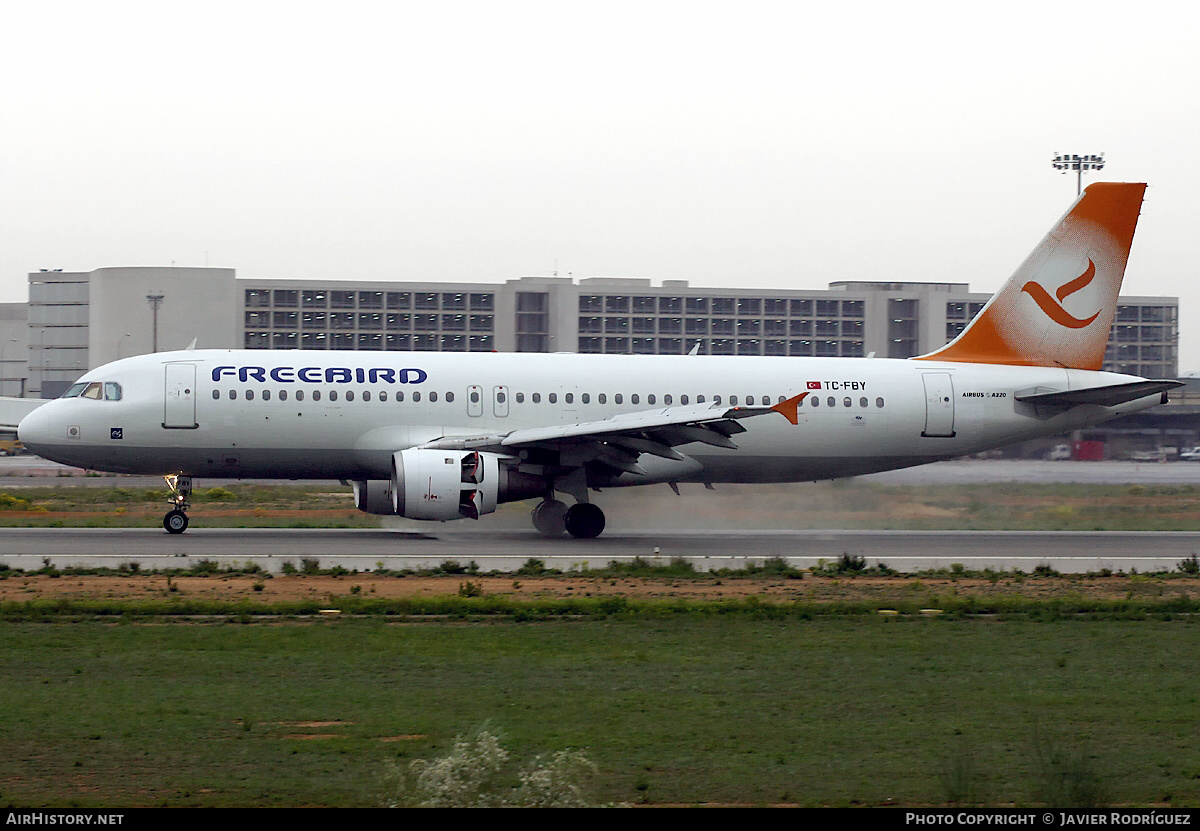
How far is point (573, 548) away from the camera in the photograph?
979 inches

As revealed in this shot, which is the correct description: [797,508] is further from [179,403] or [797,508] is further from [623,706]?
[623,706]

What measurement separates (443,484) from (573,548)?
285cm

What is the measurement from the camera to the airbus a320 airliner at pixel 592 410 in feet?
84.8

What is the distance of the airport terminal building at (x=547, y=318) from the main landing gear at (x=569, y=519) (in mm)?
69093

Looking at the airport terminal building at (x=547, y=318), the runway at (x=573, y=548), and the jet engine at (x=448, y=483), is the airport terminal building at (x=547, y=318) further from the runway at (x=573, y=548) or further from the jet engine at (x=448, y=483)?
the jet engine at (x=448, y=483)

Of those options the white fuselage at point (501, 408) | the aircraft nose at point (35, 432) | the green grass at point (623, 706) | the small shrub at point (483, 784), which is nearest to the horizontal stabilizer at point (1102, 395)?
the white fuselage at point (501, 408)

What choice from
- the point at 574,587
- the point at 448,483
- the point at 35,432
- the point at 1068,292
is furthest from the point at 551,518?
the point at 1068,292

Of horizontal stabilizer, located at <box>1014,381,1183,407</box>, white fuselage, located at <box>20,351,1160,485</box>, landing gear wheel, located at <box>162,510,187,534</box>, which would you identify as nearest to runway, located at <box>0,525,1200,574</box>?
landing gear wheel, located at <box>162,510,187,534</box>

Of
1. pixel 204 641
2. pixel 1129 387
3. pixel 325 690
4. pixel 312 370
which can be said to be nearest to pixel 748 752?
pixel 325 690

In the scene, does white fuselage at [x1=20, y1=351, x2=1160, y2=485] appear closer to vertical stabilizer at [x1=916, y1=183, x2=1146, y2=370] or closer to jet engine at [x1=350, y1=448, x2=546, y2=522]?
vertical stabilizer at [x1=916, y1=183, x2=1146, y2=370]

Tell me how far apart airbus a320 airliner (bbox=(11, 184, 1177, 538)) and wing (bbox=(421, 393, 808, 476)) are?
51 millimetres

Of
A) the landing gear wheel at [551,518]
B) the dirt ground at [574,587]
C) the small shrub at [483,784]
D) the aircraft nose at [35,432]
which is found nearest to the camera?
the small shrub at [483,784]

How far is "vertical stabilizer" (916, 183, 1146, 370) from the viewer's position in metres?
29.9
